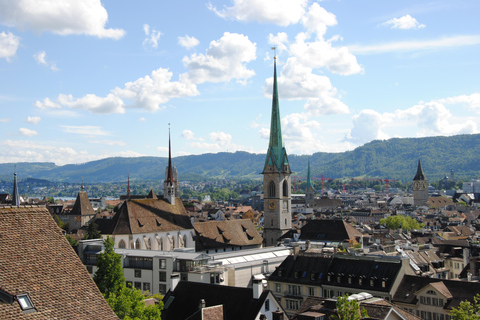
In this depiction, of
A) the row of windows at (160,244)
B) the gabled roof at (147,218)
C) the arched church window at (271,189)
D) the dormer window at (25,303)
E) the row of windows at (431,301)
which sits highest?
the arched church window at (271,189)

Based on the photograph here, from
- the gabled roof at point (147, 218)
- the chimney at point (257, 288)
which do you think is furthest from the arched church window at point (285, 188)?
the chimney at point (257, 288)

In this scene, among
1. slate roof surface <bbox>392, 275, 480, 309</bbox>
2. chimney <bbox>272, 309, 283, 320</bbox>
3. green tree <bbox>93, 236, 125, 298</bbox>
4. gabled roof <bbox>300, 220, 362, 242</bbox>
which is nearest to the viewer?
chimney <bbox>272, 309, 283, 320</bbox>

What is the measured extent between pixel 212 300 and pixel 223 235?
4459 centimetres

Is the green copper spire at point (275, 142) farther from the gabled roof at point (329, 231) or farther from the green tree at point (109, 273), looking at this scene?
the green tree at point (109, 273)

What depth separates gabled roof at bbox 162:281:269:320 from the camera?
3125 cm

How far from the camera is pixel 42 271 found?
41.4ft

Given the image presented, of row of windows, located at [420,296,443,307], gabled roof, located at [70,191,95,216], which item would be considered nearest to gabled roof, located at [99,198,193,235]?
row of windows, located at [420,296,443,307]

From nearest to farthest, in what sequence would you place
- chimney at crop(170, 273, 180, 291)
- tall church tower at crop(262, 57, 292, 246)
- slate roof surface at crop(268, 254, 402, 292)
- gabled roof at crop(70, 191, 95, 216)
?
1. chimney at crop(170, 273, 180, 291)
2. slate roof surface at crop(268, 254, 402, 292)
3. tall church tower at crop(262, 57, 292, 246)
4. gabled roof at crop(70, 191, 95, 216)

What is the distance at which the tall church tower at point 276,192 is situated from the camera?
91.9m

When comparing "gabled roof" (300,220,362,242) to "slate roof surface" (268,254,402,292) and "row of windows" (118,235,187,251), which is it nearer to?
"row of windows" (118,235,187,251)

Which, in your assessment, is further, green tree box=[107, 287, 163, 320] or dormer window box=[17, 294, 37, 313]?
green tree box=[107, 287, 163, 320]

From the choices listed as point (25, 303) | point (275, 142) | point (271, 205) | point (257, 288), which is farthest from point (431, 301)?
point (275, 142)

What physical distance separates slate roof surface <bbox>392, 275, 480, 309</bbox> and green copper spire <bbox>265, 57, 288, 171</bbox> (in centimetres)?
4838

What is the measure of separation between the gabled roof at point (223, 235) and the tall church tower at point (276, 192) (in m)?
9.84
